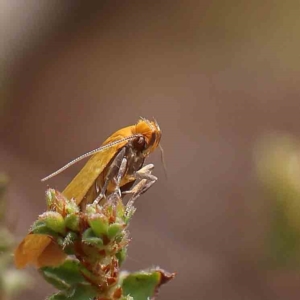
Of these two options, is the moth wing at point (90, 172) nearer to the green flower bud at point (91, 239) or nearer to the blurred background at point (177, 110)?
the green flower bud at point (91, 239)

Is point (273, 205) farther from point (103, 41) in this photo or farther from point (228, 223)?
point (103, 41)

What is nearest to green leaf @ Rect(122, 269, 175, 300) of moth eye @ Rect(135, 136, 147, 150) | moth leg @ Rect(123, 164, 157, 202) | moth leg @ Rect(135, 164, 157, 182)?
moth leg @ Rect(123, 164, 157, 202)

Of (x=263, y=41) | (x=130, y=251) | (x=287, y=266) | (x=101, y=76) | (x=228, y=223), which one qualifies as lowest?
(x=287, y=266)

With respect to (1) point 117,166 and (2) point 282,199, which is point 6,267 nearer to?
(1) point 117,166

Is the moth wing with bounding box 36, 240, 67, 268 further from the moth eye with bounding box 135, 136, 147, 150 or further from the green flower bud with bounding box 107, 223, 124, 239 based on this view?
the moth eye with bounding box 135, 136, 147, 150

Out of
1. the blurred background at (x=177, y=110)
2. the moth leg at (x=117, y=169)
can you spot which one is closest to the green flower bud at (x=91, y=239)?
the moth leg at (x=117, y=169)

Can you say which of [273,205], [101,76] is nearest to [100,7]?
[101,76]

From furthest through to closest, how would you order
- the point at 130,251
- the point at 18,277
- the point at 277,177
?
the point at 130,251
the point at 277,177
the point at 18,277
